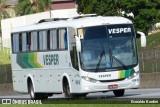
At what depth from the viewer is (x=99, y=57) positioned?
1353 inches

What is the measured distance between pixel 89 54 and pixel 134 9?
6986 cm

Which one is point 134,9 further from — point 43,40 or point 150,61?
point 43,40

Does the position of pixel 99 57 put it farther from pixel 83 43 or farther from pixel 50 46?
pixel 50 46

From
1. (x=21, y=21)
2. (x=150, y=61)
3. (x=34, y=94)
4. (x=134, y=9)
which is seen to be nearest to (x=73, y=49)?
(x=34, y=94)

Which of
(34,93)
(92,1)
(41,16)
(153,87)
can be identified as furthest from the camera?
(41,16)

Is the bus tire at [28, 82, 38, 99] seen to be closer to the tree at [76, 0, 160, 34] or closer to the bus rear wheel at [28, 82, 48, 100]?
the bus rear wheel at [28, 82, 48, 100]

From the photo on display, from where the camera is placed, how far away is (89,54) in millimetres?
34562

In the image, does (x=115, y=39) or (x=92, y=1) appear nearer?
(x=115, y=39)

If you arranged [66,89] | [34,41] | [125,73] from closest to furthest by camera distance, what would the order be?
[125,73] < [66,89] < [34,41]

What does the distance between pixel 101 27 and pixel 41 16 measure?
85.4 metres

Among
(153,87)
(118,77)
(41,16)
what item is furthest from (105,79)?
(41,16)

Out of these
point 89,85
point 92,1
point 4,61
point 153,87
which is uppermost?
point 89,85

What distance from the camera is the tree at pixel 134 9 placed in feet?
336

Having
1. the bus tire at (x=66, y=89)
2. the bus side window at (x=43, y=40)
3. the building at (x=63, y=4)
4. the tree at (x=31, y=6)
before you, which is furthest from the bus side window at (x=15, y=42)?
the building at (x=63, y=4)
